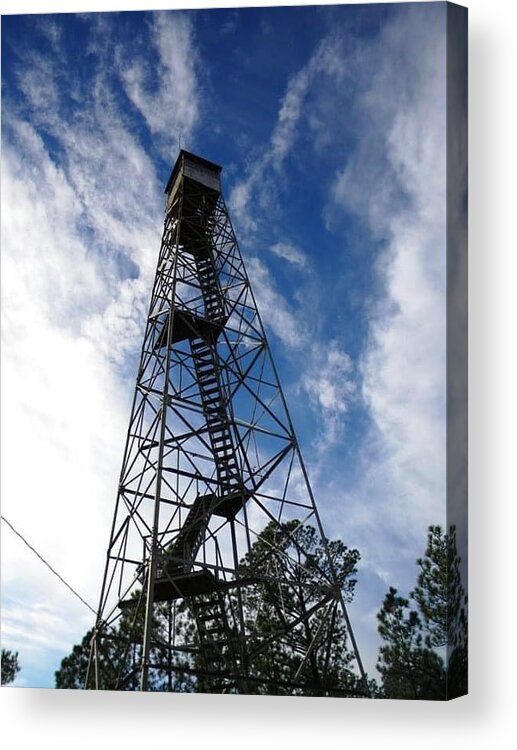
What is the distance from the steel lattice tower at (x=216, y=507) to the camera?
12430 mm

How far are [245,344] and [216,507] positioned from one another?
9.56 feet

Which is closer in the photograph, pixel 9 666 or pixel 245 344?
pixel 9 666

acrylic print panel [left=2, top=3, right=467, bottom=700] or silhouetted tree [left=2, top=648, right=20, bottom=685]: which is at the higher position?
acrylic print panel [left=2, top=3, right=467, bottom=700]

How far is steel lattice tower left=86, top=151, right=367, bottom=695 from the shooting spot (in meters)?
12.4

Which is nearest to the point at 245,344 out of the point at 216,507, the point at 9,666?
the point at 216,507

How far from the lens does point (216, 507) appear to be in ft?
44.6

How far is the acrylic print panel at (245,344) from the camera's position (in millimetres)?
11609

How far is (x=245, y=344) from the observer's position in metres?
15.0

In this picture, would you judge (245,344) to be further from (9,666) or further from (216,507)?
(9,666)

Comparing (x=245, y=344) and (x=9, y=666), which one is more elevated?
(x=245, y=344)

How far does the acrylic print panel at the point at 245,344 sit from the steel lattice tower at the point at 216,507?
6cm

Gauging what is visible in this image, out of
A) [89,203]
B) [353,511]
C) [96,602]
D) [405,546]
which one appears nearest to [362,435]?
[353,511]

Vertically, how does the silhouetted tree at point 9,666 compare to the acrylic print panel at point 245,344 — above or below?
below

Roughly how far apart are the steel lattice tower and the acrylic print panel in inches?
2.2
